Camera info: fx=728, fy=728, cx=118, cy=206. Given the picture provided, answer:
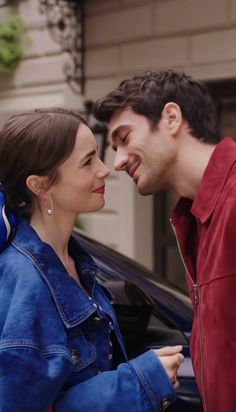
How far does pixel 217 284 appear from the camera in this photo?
1643 millimetres

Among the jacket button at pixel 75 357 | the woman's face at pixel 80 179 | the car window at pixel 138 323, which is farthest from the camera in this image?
the car window at pixel 138 323

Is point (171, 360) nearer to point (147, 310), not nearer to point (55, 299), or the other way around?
point (55, 299)

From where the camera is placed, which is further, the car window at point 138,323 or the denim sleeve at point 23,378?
the car window at point 138,323

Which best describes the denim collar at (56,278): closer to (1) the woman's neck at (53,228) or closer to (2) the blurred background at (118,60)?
(1) the woman's neck at (53,228)

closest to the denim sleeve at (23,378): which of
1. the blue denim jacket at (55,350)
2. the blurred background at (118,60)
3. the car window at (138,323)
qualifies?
the blue denim jacket at (55,350)

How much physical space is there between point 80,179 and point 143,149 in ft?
0.79

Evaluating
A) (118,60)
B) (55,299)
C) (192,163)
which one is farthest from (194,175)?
(118,60)

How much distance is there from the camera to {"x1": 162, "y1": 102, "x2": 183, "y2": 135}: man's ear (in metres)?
1.92

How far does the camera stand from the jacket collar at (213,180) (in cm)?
173

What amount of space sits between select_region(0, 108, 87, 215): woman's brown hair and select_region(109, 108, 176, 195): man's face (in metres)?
0.21

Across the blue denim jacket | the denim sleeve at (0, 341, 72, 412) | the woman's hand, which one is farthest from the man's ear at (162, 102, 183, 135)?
the denim sleeve at (0, 341, 72, 412)

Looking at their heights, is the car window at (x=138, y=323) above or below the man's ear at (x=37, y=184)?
below

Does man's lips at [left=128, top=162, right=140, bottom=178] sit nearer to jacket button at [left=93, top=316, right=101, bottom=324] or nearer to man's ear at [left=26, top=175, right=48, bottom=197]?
man's ear at [left=26, top=175, right=48, bottom=197]

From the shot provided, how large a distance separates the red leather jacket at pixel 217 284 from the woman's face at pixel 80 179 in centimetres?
25
